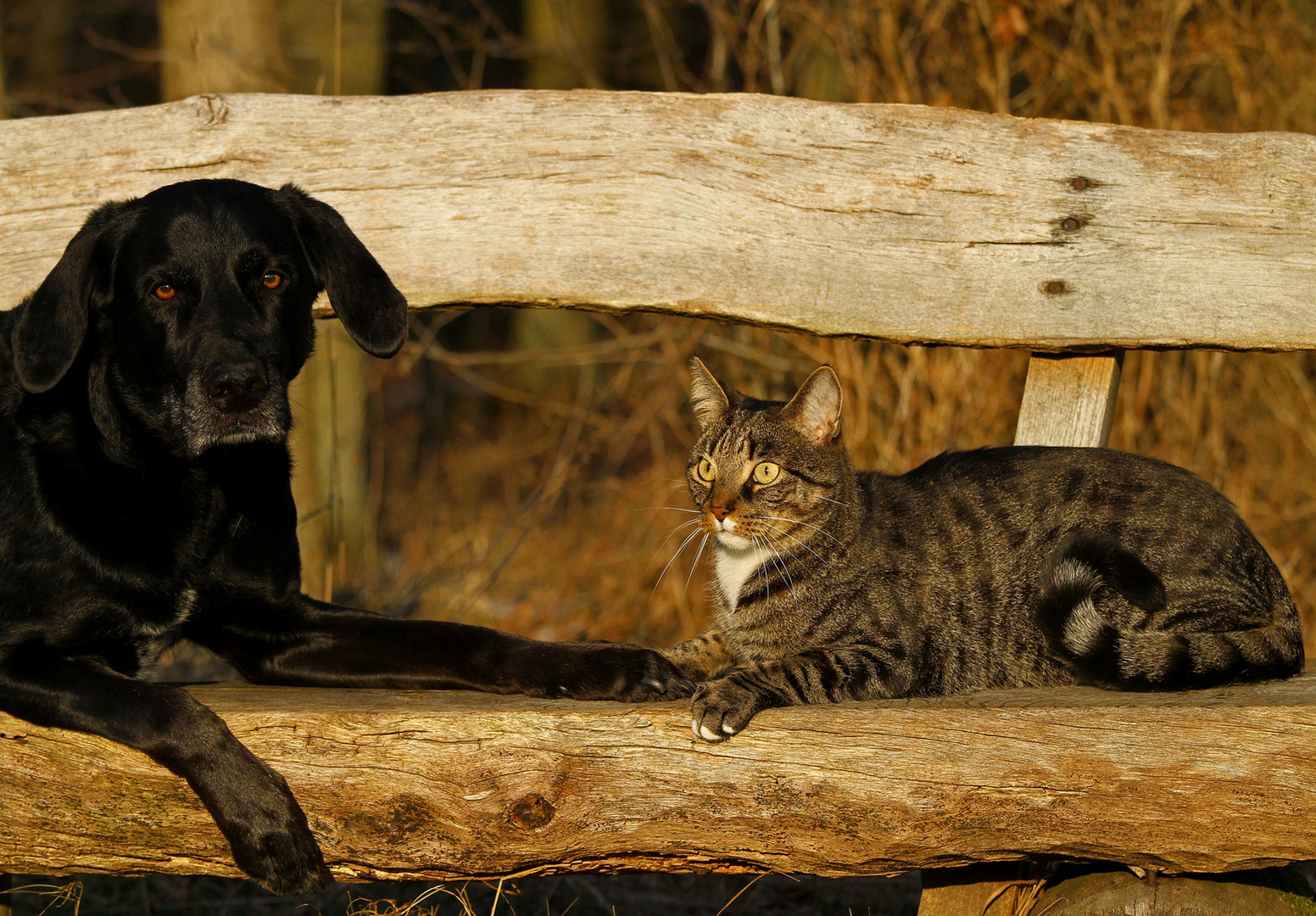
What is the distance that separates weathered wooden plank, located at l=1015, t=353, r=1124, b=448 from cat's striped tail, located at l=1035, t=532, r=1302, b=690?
61 cm

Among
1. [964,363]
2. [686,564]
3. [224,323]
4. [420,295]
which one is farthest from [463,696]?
[686,564]

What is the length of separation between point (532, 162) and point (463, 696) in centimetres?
152

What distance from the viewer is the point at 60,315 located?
263 centimetres

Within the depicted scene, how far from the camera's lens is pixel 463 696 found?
2662mm

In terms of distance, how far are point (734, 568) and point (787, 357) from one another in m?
2.22

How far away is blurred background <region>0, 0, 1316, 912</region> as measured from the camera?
4.62 metres

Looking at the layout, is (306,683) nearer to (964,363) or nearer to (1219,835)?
(1219,835)

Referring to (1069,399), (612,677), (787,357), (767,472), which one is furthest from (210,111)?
(787,357)

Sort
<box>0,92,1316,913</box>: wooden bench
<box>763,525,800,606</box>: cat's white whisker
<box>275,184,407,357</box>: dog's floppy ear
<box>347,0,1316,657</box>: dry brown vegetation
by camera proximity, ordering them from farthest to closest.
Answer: <box>347,0,1316,657</box>: dry brown vegetation → <box>0,92,1316,913</box>: wooden bench → <box>763,525,800,606</box>: cat's white whisker → <box>275,184,407,357</box>: dog's floppy ear

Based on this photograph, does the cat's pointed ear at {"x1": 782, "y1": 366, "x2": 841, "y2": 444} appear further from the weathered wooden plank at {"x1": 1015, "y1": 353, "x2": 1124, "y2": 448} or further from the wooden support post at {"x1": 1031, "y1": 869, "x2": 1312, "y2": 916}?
the wooden support post at {"x1": 1031, "y1": 869, "x2": 1312, "y2": 916}

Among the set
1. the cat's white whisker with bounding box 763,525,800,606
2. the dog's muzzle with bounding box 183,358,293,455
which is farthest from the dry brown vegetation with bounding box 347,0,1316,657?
the dog's muzzle with bounding box 183,358,293,455

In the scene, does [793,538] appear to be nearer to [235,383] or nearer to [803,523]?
[803,523]

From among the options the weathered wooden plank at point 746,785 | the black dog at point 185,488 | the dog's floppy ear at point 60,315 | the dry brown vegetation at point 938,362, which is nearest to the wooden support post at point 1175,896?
the weathered wooden plank at point 746,785

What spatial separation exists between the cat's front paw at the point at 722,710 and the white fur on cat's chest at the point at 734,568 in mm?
704
